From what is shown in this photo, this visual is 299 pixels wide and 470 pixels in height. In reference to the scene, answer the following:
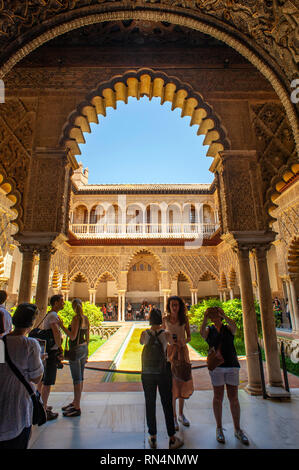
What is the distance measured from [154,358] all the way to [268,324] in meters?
2.64

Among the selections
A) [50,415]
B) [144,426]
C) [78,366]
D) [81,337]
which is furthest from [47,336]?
[144,426]

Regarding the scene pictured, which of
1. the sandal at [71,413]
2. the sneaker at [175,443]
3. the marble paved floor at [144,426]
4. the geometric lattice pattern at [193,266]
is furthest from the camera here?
the geometric lattice pattern at [193,266]

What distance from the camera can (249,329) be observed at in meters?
4.12

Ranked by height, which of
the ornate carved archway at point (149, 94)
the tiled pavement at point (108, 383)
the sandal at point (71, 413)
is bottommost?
the tiled pavement at point (108, 383)

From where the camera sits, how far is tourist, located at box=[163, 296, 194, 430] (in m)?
2.63

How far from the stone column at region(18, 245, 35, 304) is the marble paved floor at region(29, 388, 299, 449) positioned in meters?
1.54

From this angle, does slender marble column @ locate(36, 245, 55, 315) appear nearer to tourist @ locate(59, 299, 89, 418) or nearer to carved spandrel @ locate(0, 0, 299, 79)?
tourist @ locate(59, 299, 89, 418)

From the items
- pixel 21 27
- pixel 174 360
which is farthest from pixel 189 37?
pixel 174 360

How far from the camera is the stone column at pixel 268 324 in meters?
3.89

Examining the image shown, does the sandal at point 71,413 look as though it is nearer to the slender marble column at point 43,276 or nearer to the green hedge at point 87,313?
the slender marble column at point 43,276

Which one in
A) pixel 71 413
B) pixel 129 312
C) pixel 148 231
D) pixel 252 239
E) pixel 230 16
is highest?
pixel 148 231

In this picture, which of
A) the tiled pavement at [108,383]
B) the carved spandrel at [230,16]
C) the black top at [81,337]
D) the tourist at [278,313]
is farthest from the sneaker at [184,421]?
the tourist at [278,313]

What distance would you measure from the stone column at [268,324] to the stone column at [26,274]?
375 centimetres

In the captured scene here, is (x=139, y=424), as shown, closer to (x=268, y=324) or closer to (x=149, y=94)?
(x=268, y=324)
